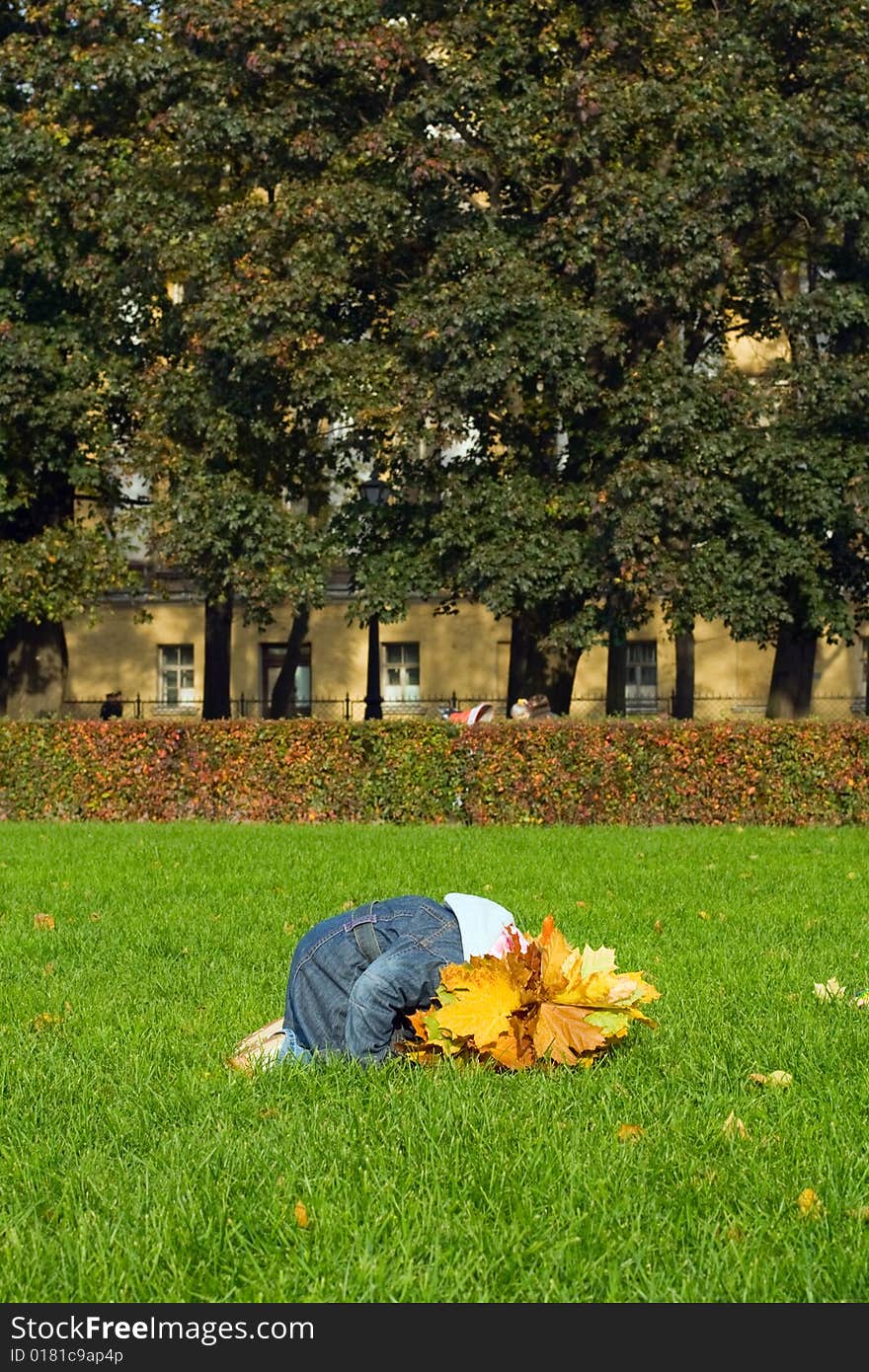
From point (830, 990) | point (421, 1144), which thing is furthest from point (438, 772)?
point (421, 1144)

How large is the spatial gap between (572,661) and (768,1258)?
19881 millimetres

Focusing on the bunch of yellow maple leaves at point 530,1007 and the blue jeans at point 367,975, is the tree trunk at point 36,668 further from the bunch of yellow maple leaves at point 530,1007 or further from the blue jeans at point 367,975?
the bunch of yellow maple leaves at point 530,1007

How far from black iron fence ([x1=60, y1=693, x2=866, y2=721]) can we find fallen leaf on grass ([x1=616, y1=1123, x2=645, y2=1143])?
1351 inches

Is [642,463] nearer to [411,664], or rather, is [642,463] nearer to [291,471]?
[291,471]

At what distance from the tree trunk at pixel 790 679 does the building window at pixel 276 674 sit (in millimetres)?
19842

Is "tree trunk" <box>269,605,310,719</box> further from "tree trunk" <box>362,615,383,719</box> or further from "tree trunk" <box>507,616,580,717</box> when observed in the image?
"tree trunk" <box>507,616,580,717</box>

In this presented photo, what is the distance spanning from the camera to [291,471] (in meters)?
24.2

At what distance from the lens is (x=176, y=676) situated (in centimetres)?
4288

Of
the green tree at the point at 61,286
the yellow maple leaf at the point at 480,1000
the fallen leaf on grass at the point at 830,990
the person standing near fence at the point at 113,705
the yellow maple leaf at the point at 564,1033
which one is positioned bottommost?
the fallen leaf on grass at the point at 830,990

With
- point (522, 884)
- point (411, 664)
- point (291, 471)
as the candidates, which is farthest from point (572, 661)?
point (411, 664)

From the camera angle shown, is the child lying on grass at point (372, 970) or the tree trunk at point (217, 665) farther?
the tree trunk at point (217, 665)

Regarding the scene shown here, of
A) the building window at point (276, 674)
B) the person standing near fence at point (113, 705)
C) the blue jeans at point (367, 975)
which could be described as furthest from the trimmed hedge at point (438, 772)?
the building window at point (276, 674)

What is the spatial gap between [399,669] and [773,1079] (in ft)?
121

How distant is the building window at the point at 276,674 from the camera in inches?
1702
